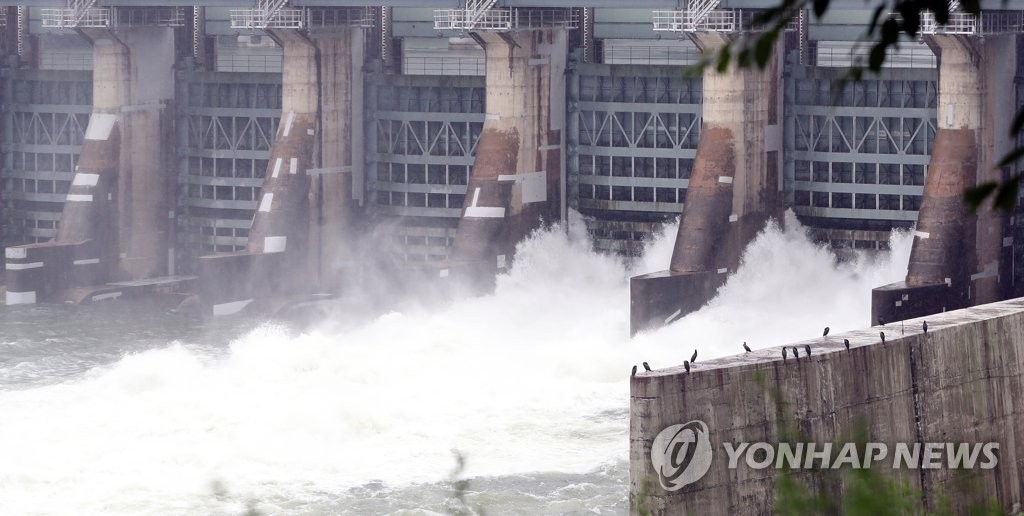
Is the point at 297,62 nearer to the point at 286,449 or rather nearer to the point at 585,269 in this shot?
the point at 585,269

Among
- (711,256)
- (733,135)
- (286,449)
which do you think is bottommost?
(286,449)

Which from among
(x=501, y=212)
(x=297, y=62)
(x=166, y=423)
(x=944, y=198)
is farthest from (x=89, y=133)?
(x=944, y=198)

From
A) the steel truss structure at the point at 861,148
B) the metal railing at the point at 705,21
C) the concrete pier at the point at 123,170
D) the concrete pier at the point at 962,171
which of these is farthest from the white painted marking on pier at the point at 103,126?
the concrete pier at the point at 962,171

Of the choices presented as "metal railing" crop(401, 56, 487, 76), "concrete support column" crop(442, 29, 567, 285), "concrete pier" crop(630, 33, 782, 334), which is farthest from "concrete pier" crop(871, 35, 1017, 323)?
"metal railing" crop(401, 56, 487, 76)

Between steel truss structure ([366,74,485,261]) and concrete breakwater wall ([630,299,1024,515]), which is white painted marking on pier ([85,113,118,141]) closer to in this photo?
steel truss structure ([366,74,485,261])

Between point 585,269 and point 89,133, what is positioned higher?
point 89,133

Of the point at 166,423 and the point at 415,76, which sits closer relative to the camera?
the point at 166,423

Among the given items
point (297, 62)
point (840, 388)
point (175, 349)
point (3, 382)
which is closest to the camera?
point (840, 388)

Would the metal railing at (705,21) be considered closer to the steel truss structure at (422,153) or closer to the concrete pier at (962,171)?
the concrete pier at (962,171)
